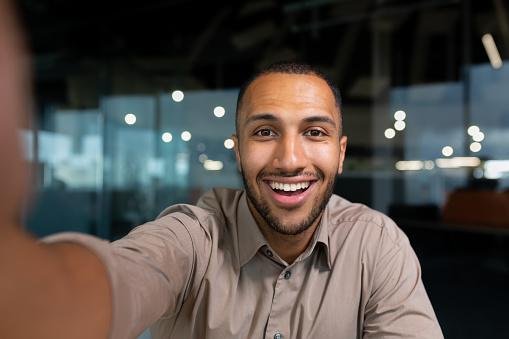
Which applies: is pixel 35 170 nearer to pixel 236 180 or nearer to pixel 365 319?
pixel 365 319

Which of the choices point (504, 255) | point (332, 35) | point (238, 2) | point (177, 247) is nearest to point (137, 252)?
point (177, 247)

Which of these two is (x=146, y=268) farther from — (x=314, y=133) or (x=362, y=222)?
(x=362, y=222)

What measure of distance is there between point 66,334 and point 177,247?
63 cm

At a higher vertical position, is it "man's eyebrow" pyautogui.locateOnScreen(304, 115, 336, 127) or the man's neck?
"man's eyebrow" pyautogui.locateOnScreen(304, 115, 336, 127)

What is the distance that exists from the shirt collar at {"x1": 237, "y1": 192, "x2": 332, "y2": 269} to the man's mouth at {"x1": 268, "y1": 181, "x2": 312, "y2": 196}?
0.41 ft

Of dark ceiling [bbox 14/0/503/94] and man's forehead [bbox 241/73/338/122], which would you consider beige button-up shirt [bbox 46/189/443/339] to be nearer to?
man's forehead [bbox 241/73/338/122]

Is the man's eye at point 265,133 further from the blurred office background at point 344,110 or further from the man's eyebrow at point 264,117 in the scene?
the blurred office background at point 344,110

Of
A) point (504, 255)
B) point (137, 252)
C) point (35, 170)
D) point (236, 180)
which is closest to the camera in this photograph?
point (35, 170)

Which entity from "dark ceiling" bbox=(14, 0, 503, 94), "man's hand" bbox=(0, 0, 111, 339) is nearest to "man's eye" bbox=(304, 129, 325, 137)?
"man's hand" bbox=(0, 0, 111, 339)

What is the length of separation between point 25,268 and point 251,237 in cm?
84

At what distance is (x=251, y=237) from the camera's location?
1154 mm

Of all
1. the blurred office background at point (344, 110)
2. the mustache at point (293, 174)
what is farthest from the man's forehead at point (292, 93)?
the blurred office background at point (344, 110)

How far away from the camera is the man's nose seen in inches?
43.0

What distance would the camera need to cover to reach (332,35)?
569 centimetres
